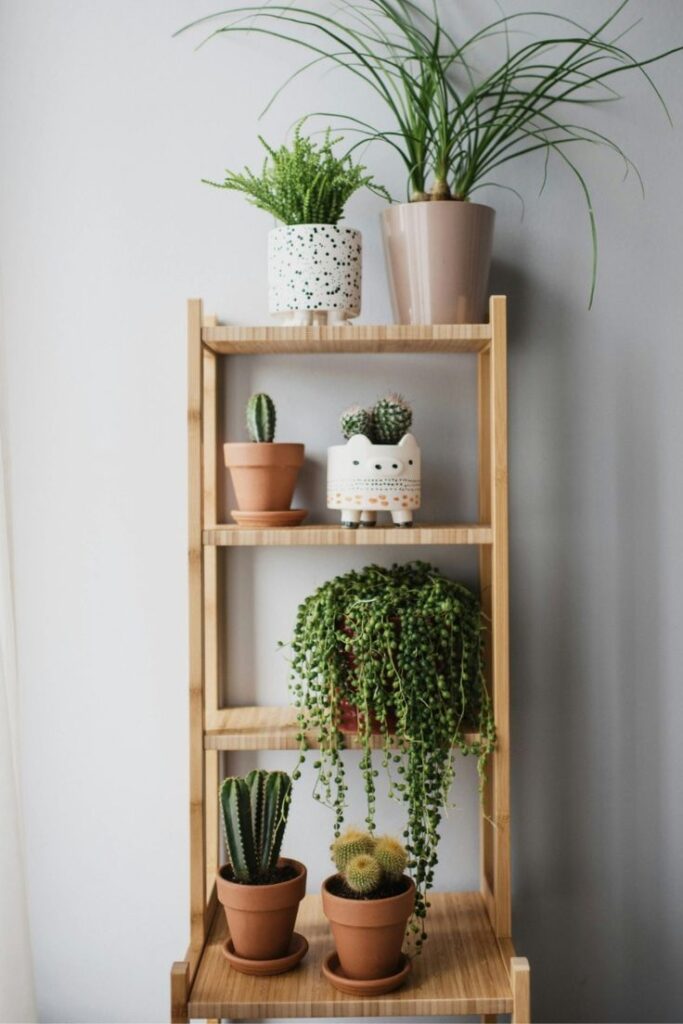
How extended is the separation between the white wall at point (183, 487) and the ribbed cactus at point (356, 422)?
6.4 inches

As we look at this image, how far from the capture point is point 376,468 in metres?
1.52

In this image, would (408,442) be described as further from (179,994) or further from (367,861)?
(179,994)

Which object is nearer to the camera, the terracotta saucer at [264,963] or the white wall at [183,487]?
the terracotta saucer at [264,963]

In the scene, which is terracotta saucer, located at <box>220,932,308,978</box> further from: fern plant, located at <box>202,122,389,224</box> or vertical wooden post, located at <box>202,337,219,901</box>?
fern plant, located at <box>202,122,389,224</box>

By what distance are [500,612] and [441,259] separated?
0.59 meters

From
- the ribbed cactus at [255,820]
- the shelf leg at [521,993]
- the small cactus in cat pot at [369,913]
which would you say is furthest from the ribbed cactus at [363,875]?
the shelf leg at [521,993]

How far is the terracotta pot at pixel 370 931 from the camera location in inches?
55.6

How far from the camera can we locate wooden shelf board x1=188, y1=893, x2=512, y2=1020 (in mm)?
1392

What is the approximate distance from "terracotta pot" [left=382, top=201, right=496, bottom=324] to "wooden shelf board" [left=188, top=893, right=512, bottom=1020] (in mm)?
1031

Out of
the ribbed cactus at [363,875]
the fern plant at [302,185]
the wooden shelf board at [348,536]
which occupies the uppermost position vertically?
the fern plant at [302,185]

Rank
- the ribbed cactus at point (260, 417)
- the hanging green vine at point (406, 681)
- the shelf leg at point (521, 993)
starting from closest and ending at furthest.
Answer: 1. the shelf leg at point (521, 993)
2. the hanging green vine at point (406, 681)
3. the ribbed cactus at point (260, 417)

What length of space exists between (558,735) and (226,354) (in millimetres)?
948

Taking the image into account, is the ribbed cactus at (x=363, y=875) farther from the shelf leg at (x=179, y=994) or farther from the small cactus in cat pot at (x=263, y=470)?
the small cactus in cat pot at (x=263, y=470)

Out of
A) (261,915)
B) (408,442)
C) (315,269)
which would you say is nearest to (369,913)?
(261,915)
